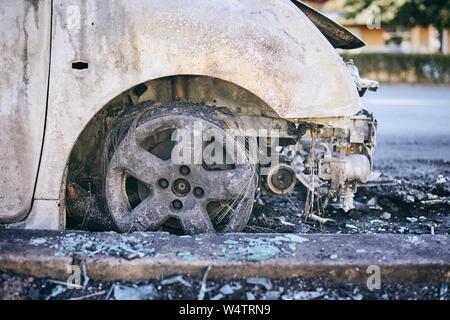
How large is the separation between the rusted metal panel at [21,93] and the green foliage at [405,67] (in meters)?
20.9

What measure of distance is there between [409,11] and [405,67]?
442 cm

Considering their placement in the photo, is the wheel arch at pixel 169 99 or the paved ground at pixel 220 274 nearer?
the paved ground at pixel 220 274

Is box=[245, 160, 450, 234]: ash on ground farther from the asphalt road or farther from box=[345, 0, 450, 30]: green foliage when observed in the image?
box=[345, 0, 450, 30]: green foliage

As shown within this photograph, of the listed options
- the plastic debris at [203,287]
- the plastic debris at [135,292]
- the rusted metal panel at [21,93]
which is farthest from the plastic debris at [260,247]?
the rusted metal panel at [21,93]

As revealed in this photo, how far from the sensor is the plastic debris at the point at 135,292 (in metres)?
2.85

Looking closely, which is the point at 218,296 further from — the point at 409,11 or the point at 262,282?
the point at 409,11

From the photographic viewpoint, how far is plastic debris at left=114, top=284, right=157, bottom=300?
9.36 ft

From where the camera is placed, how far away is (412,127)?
9.79m

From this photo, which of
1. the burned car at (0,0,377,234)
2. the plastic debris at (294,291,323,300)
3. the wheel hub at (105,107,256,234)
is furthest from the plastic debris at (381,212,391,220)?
the plastic debris at (294,291,323,300)

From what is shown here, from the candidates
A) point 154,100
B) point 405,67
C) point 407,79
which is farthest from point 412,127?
point 405,67

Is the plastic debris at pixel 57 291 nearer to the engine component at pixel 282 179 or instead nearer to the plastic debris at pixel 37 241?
the plastic debris at pixel 37 241

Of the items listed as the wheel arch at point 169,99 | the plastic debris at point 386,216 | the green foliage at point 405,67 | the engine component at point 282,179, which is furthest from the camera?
the green foliage at point 405,67

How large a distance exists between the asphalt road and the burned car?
408 centimetres
